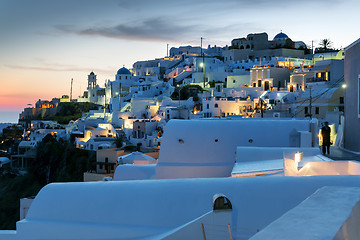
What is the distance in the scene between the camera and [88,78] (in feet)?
272

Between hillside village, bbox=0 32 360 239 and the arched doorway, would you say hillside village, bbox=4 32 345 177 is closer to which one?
hillside village, bbox=0 32 360 239

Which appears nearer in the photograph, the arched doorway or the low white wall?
the low white wall

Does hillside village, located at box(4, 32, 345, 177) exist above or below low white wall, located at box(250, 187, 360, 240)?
above

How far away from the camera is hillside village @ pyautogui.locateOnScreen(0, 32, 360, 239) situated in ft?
38.5

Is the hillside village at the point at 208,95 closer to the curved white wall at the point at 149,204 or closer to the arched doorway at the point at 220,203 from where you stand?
the curved white wall at the point at 149,204

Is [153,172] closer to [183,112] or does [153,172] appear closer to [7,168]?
[183,112]

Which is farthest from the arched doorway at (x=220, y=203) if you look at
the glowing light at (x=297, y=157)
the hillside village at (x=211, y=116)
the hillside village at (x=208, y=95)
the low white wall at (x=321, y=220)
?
the hillside village at (x=208, y=95)

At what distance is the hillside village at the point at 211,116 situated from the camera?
11.7m

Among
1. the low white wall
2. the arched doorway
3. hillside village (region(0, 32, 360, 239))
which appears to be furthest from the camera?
hillside village (region(0, 32, 360, 239))

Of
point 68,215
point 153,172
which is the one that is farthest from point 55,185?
point 153,172

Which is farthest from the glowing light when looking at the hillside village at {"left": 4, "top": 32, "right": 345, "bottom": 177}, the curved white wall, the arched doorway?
the hillside village at {"left": 4, "top": 32, "right": 345, "bottom": 177}

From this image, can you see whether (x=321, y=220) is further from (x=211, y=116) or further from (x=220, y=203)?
(x=211, y=116)

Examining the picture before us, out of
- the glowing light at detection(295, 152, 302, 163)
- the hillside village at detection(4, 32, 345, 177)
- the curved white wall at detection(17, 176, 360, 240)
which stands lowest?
the curved white wall at detection(17, 176, 360, 240)

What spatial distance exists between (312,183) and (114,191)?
2.93 m
